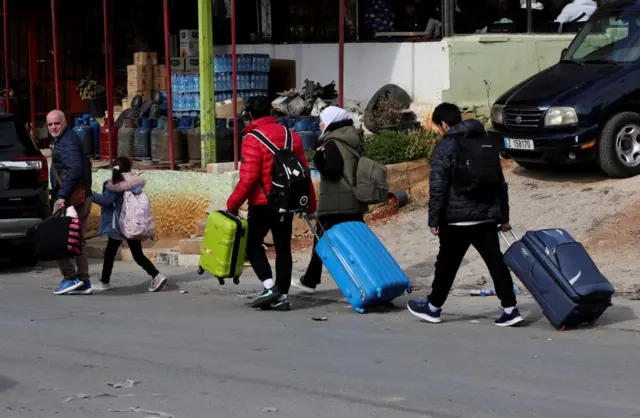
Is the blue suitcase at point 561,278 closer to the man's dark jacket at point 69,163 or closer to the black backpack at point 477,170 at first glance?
the black backpack at point 477,170

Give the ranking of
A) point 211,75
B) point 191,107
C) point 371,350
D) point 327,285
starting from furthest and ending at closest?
point 191,107 < point 211,75 < point 327,285 < point 371,350

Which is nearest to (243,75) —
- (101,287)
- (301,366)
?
(101,287)

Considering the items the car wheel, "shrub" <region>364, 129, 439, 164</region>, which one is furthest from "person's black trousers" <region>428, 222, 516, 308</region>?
"shrub" <region>364, 129, 439, 164</region>

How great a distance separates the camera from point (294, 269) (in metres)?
12.3

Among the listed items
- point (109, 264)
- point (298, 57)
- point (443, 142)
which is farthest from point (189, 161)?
point (443, 142)

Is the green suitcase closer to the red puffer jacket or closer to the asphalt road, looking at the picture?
the red puffer jacket

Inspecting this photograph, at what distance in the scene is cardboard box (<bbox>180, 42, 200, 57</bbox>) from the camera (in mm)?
19742

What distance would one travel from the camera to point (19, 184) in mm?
12703

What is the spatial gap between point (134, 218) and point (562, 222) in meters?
4.43

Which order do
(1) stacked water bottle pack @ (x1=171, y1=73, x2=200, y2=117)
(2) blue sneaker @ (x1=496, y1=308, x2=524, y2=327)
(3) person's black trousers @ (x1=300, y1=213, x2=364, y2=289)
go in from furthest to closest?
(1) stacked water bottle pack @ (x1=171, y1=73, x2=200, y2=117), (3) person's black trousers @ (x1=300, y1=213, x2=364, y2=289), (2) blue sneaker @ (x1=496, y1=308, x2=524, y2=327)

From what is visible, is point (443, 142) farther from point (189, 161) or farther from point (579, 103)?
point (189, 161)

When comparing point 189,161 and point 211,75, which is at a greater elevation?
point 211,75

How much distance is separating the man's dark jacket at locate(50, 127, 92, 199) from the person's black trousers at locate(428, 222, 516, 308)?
3758 millimetres

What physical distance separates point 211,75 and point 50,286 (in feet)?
14.4
